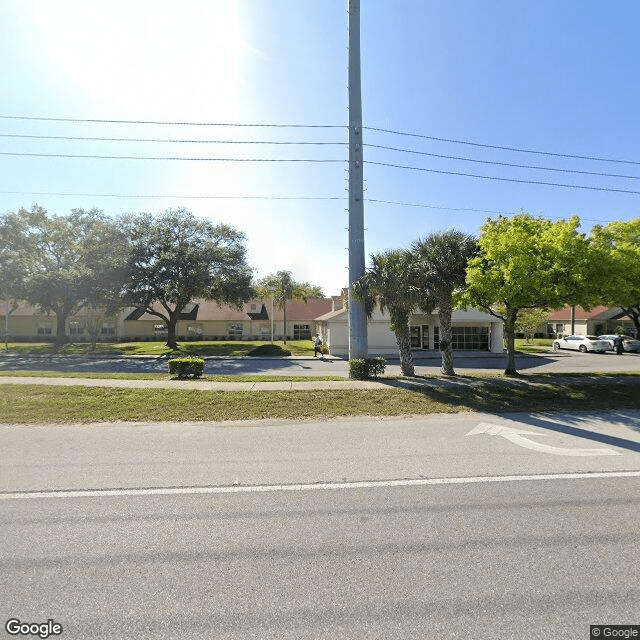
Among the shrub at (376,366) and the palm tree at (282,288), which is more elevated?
the palm tree at (282,288)

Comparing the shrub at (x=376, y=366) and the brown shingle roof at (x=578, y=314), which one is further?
the brown shingle roof at (x=578, y=314)

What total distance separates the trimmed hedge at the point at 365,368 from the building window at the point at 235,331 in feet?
110

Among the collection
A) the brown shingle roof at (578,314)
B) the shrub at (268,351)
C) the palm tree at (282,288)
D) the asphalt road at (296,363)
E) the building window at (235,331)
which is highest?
the palm tree at (282,288)

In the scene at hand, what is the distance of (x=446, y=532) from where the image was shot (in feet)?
12.5

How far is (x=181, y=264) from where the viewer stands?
31453mm

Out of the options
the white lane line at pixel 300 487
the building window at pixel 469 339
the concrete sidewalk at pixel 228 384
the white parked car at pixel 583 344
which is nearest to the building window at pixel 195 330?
the building window at pixel 469 339

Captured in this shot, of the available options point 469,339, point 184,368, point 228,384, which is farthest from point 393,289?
point 469,339

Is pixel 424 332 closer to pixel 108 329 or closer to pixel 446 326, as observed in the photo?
pixel 446 326

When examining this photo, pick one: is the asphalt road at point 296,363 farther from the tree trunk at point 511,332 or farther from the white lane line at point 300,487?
the white lane line at point 300,487

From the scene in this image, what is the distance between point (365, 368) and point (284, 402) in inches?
182

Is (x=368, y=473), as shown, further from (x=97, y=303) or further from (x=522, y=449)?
(x=97, y=303)

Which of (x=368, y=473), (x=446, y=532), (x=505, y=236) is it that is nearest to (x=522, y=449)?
(x=368, y=473)

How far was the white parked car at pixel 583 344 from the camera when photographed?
31.1m

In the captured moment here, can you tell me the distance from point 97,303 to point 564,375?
3360cm
